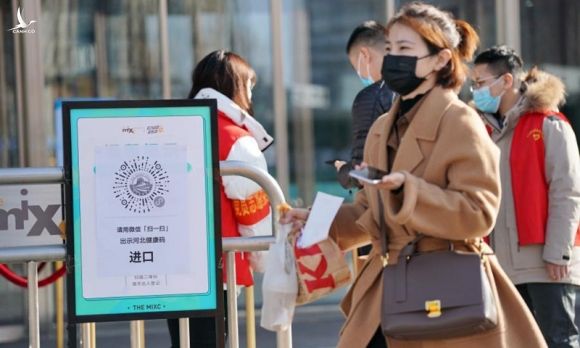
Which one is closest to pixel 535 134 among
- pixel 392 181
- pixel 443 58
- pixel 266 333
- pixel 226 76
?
pixel 226 76

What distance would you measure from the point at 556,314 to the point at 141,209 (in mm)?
2217

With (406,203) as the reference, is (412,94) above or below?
above

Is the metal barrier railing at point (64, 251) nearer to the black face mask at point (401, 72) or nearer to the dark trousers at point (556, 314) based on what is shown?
the black face mask at point (401, 72)

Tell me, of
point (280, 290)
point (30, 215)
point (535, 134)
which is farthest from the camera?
point (535, 134)

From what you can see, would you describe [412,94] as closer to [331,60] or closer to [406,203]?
[406,203]

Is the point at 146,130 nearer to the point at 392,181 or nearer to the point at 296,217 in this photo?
the point at 296,217

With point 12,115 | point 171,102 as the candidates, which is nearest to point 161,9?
point 12,115

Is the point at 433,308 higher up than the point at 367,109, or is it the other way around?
the point at 367,109

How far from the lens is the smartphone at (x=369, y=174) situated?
3.49 meters

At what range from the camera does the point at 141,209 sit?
4527 millimetres

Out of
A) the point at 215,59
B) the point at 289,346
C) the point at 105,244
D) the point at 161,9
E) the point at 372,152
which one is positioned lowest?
the point at 289,346

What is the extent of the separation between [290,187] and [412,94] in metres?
5.75

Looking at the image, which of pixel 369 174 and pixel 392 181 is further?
pixel 369 174

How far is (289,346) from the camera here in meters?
4.70
